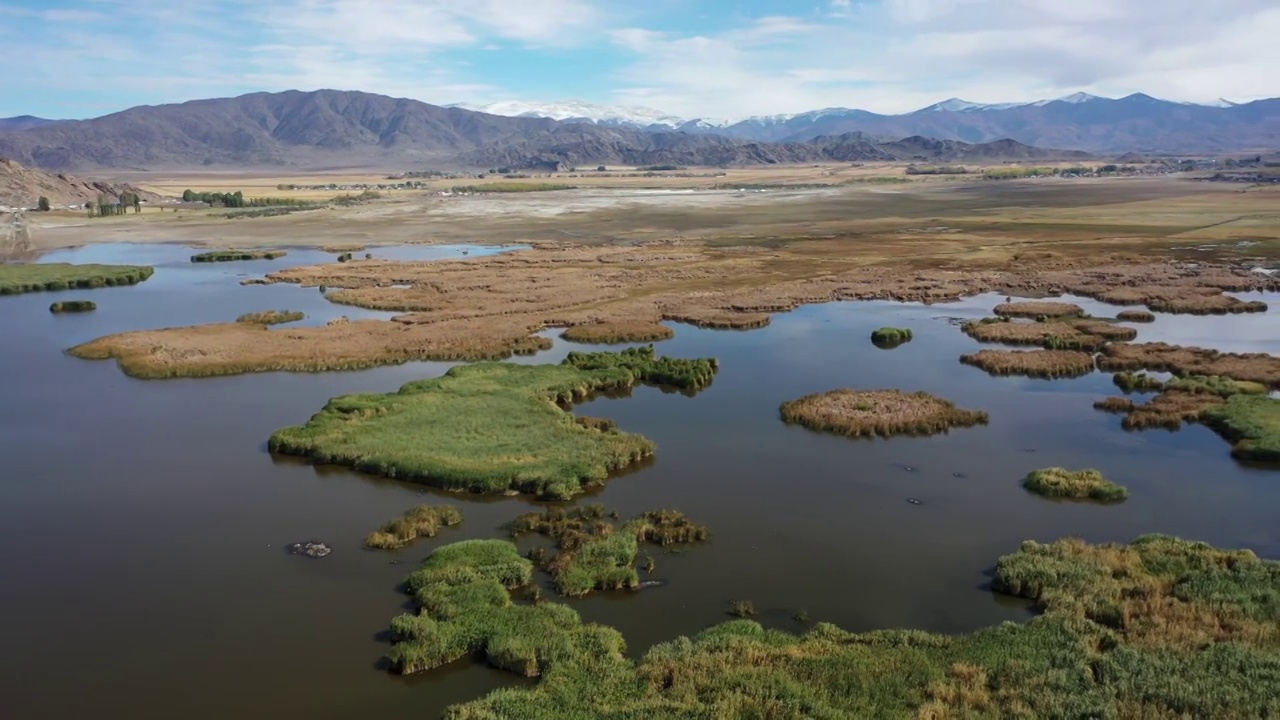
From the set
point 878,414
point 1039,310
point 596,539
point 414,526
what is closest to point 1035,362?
point 878,414

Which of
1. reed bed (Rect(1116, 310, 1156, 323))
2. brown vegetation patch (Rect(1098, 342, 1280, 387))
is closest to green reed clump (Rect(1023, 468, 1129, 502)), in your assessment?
brown vegetation patch (Rect(1098, 342, 1280, 387))

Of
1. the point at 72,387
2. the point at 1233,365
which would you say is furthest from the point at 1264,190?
the point at 72,387

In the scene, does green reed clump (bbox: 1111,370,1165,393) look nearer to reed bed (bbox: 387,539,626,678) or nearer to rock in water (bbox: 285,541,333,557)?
reed bed (bbox: 387,539,626,678)

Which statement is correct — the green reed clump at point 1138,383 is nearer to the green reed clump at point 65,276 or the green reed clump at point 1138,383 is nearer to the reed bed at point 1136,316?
the reed bed at point 1136,316

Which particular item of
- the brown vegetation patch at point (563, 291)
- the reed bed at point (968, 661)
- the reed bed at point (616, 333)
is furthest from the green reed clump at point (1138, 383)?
the reed bed at point (616, 333)

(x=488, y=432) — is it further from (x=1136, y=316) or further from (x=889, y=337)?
(x=1136, y=316)

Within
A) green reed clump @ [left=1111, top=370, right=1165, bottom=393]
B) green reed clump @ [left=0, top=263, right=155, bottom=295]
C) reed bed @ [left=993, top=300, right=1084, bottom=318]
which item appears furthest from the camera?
green reed clump @ [left=0, top=263, right=155, bottom=295]
